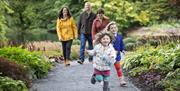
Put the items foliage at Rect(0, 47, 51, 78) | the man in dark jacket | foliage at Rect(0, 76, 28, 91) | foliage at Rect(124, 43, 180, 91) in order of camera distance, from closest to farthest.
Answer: foliage at Rect(0, 76, 28, 91)
foliage at Rect(124, 43, 180, 91)
foliage at Rect(0, 47, 51, 78)
the man in dark jacket

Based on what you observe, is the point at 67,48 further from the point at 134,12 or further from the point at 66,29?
the point at 134,12

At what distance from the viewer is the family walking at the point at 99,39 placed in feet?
30.6

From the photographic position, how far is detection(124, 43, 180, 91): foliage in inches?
383

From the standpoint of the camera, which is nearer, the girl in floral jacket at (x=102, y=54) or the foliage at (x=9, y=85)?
the foliage at (x=9, y=85)

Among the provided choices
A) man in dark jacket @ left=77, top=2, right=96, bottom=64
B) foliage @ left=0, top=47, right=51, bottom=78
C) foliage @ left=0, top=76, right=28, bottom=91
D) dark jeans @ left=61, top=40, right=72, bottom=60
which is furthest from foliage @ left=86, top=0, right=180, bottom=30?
foliage @ left=0, top=76, right=28, bottom=91

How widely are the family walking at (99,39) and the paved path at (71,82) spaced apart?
54 cm

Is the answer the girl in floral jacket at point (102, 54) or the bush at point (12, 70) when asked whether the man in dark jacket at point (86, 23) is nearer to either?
the bush at point (12, 70)

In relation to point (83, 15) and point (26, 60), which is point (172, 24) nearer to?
point (83, 15)

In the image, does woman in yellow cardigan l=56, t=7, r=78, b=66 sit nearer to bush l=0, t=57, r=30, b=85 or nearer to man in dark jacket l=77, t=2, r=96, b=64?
man in dark jacket l=77, t=2, r=96, b=64

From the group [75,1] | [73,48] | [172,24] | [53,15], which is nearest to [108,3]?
[172,24]

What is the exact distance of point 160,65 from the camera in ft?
Result: 37.6

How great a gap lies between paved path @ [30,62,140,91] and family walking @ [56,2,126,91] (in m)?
0.54

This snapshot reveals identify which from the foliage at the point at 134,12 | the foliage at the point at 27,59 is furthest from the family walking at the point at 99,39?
the foliage at the point at 134,12

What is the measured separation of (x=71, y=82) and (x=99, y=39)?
2.57 m
